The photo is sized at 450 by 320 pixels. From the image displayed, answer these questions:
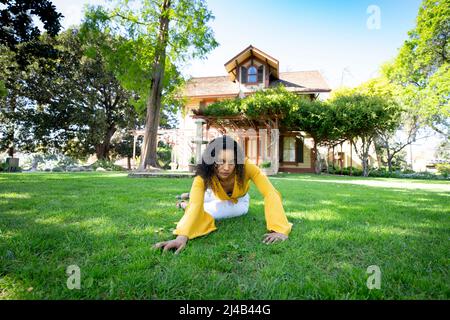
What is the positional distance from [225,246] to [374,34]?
6.65 metres

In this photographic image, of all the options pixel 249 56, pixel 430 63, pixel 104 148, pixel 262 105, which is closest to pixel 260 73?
pixel 249 56

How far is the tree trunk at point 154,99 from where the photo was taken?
12.2 metres

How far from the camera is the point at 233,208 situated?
3.28m

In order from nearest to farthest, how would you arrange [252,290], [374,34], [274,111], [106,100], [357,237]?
[252,290] → [357,237] → [374,34] → [274,111] → [106,100]

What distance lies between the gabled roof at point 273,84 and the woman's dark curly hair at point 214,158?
1560 cm

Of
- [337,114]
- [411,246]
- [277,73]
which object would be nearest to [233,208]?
[411,246]

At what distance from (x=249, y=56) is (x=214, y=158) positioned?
17410 millimetres

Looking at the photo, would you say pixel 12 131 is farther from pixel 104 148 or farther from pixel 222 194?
pixel 222 194

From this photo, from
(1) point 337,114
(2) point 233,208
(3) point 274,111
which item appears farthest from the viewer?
(1) point 337,114

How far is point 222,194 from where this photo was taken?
3068 millimetres

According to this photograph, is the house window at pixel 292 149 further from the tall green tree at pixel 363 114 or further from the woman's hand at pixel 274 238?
the woman's hand at pixel 274 238

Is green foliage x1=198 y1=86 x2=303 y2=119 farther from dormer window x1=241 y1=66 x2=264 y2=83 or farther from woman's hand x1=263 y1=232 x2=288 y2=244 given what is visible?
woman's hand x1=263 y1=232 x2=288 y2=244
